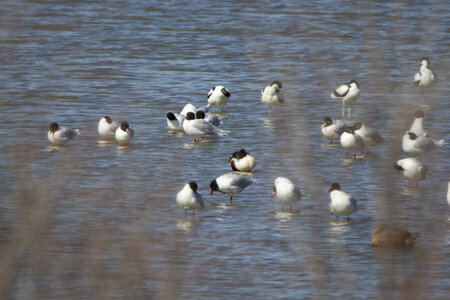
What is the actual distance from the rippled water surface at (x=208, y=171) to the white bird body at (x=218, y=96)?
0.48 m

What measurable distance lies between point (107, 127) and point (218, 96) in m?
4.04

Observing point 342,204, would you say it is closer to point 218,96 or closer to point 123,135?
point 123,135

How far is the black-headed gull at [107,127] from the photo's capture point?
19.7 m

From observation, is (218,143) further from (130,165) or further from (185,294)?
(185,294)

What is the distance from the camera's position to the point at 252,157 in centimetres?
1697

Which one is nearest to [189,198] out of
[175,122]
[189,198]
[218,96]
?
[189,198]

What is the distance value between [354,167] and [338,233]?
4.72m

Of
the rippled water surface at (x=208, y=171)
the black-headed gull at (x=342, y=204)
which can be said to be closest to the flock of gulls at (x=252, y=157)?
the black-headed gull at (x=342, y=204)

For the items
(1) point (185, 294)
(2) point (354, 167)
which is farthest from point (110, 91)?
(1) point (185, 294)

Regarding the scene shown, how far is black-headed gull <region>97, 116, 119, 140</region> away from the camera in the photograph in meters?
19.7

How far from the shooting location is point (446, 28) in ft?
104

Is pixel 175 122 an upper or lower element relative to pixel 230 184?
upper

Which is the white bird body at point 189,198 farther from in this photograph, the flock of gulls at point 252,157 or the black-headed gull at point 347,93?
the black-headed gull at point 347,93

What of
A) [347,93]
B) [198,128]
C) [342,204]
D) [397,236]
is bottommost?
[397,236]
